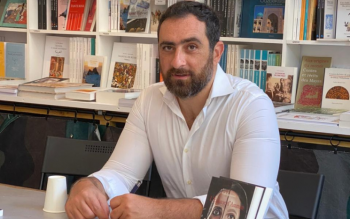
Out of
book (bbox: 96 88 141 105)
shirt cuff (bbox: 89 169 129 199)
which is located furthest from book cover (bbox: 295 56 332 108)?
shirt cuff (bbox: 89 169 129 199)

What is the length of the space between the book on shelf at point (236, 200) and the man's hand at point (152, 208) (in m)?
0.27

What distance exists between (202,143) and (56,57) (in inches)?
79.2

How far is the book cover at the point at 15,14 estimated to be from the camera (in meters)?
3.50

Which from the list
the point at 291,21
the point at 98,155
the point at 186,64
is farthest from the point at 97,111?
the point at 186,64

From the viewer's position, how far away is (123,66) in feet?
10.4

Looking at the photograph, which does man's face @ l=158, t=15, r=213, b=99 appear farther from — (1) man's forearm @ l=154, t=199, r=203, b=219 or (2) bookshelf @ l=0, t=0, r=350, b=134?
(2) bookshelf @ l=0, t=0, r=350, b=134

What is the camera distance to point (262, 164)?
4.95ft

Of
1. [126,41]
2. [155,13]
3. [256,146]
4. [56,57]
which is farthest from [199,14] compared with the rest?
[56,57]

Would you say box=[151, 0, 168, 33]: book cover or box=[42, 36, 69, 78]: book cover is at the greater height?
box=[151, 0, 168, 33]: book cover

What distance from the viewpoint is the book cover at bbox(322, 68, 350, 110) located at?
2.61m

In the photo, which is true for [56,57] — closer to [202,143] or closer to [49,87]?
[49,87]

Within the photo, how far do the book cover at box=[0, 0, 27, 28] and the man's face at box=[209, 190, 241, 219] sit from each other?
2.69m

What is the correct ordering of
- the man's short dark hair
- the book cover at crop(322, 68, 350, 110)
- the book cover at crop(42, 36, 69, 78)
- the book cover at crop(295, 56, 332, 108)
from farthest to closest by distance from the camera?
the book cover at crop(42, 36, 69, 78) → the book cover at crop(295, 56, 332, 108) → the book cover at crop(322, 68, 350, 110) → the man's short dark hair

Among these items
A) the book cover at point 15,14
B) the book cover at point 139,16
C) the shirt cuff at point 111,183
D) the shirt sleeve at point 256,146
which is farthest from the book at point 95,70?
the shirt sleeve at point 256,146
